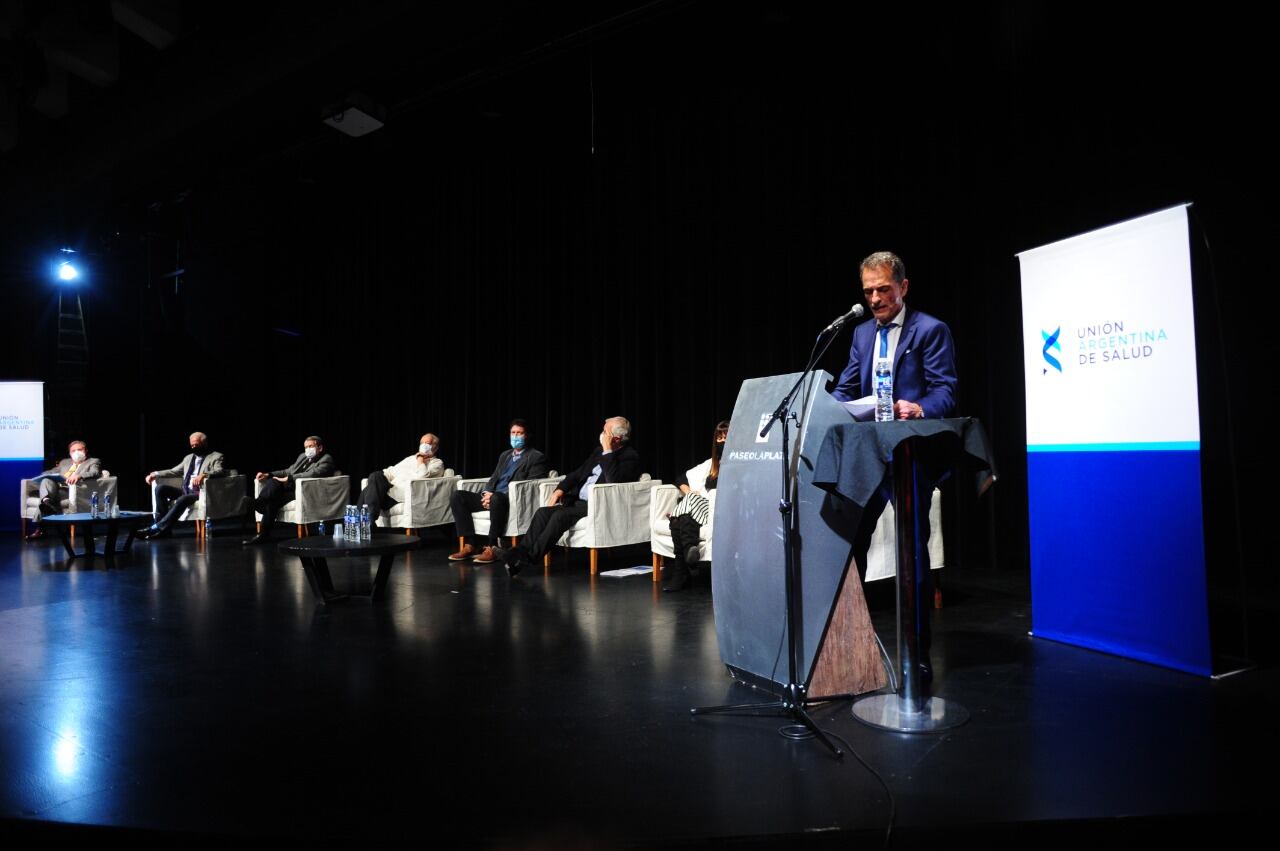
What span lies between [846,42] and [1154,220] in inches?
120

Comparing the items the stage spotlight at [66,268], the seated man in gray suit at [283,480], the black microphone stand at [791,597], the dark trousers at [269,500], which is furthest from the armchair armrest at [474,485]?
the stage spotlight at [66,268]

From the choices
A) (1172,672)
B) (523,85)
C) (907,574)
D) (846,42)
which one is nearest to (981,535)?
(1172,672)

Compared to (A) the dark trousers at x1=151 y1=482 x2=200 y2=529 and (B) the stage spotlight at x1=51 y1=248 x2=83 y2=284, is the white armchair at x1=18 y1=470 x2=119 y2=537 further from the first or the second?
(B) the stage spotlight at x1=51 y1=248 x2=83 y2=284

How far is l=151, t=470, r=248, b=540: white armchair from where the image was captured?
7816mm

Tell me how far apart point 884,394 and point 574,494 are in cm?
369

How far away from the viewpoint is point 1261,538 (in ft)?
13.8

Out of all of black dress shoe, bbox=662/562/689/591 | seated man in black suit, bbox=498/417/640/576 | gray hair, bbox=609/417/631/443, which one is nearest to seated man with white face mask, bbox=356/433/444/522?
seated man in black suit, bbox=498/417/640/576

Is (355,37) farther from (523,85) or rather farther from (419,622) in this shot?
(419,622)

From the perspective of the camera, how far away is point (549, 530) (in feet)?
18.3

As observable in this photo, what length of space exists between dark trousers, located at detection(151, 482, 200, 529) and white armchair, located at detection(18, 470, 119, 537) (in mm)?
408

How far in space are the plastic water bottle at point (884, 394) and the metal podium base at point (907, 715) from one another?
85 centimetres

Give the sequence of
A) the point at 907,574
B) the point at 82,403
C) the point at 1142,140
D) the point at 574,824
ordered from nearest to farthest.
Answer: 1. the point at 574,824
2. the point at 907,574
3. the point at 1142,140
4. the point at 82,403

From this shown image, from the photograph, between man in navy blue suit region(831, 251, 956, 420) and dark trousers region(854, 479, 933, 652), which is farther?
man in navy blue suit region(831, 251, 956, 420)

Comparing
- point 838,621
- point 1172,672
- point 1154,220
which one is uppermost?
point 1154,220
